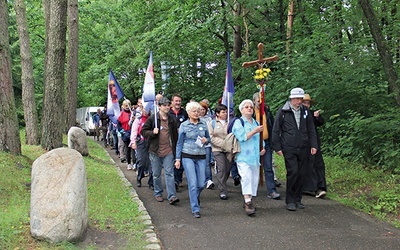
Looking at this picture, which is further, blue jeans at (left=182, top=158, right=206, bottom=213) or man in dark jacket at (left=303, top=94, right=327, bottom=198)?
man in dark jacket at (left=303, top=94, right=327, bottom=198)

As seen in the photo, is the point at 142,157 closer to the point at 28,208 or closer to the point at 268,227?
the point at 28,208

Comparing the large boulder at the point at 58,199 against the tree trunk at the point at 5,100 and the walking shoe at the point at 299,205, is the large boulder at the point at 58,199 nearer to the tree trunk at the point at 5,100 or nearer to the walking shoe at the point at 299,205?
the walking shoe at the point at 299,205

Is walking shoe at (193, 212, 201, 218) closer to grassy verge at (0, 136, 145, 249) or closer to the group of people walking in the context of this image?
the group of people walking

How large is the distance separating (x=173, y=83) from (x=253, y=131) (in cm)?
1558

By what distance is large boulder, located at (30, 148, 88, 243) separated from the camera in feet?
16.6

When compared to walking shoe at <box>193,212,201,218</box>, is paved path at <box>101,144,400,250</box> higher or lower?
lower

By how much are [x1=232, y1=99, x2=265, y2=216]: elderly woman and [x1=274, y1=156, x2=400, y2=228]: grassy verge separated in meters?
1.88

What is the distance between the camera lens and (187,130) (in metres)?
7.33

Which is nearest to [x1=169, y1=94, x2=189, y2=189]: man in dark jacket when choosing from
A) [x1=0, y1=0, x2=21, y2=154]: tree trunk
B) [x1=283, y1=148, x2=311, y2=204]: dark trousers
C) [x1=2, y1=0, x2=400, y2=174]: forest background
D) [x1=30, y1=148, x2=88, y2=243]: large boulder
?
[x1=283, y1=148, x2=311, y2=204]: dark trousers

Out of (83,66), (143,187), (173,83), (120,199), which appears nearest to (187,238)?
(120,199)

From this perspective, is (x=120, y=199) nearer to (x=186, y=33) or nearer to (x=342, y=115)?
(x=342, y=115)

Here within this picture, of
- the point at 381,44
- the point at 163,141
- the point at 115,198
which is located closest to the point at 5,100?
the point at 115,198

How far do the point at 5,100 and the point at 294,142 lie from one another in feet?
18.4

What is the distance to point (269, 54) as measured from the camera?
56.6 feet
